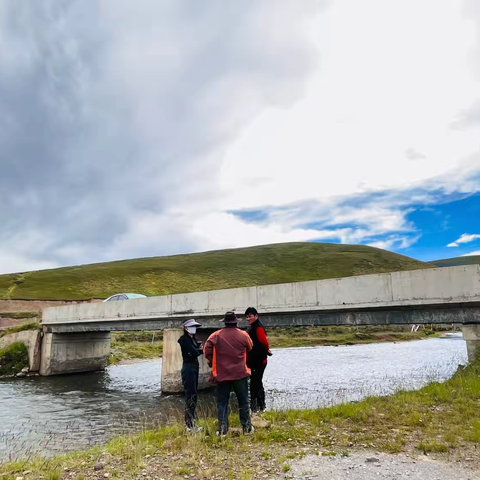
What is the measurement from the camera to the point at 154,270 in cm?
11394

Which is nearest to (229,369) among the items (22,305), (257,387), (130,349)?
(257,387)

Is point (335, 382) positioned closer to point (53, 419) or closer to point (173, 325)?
point (173, 325)

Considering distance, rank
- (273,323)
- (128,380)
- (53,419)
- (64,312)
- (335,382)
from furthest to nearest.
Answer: (64,312)
(128,380)
(335,382)
(273,323)
(53,419)

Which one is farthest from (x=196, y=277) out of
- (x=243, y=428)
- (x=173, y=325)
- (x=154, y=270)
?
(x=243, y=428)

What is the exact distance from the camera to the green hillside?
92188 millimetres

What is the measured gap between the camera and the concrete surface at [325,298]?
12914mm

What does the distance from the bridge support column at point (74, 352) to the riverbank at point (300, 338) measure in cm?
853

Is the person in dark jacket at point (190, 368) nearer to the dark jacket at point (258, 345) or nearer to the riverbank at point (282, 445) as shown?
the riverbank at point (282, 445)

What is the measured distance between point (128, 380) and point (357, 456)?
71.5ft

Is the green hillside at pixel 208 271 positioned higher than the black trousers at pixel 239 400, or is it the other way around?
the green hillside at pixel 208 271

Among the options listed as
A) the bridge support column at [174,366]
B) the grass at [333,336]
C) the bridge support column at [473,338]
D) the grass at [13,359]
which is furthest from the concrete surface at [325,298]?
the grass at [333,336]

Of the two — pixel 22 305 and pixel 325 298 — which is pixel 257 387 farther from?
pixel 22 305

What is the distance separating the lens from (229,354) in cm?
761

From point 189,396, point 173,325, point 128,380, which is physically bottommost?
point 128,380
